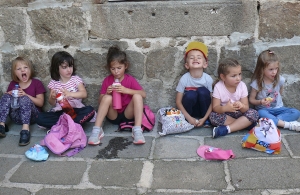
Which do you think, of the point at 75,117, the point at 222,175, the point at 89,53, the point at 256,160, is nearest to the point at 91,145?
the point at 75,117

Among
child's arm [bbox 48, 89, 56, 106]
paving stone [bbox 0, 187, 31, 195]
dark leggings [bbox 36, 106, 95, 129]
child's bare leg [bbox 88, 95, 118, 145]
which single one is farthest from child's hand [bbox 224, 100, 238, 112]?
paving stone [bbox 0, 187, 31, 195]

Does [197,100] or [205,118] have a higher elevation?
[197,100]

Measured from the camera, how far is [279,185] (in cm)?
265

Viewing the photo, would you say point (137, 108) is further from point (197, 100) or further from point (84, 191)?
point (84, 191)

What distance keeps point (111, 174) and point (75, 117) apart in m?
1.02

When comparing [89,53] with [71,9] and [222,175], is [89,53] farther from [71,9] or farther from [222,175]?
[222,175]

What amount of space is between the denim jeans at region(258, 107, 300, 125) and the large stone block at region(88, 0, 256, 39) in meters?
0.82

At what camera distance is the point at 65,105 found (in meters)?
3.66

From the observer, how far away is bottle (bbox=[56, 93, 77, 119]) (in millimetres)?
3568

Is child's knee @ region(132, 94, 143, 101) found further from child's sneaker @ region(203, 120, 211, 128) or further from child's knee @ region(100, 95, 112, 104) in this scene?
child's sneaker @ region(203, 120, 211, 128)

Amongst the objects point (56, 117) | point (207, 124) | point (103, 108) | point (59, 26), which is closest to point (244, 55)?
point (207, 124)

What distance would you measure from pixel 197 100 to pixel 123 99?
0.75 meters

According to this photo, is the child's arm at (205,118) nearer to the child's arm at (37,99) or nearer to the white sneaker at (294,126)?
the white sneaker at (294,126)

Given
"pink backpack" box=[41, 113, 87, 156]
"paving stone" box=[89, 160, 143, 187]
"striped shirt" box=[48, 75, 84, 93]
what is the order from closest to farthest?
"paving stone" box=[89, 160, 143, 187]
"pink backpack" box=[41, 113, 87, 156]
"striped shirt" box=[48, 75, 84, 93]
